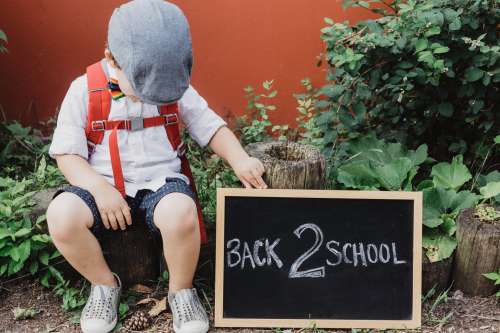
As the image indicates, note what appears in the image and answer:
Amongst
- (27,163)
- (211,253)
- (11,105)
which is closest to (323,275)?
(211,253)

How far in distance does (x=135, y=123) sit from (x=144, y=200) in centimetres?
30

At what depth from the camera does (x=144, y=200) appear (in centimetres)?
262

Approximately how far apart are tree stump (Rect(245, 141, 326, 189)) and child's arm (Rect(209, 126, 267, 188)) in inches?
1.5

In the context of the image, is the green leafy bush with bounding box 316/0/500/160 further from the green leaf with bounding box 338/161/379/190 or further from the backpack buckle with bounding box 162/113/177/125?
the backpack buckle with bounding box 162/113/177/125

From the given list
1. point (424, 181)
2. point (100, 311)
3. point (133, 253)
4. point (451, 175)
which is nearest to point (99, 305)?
point (100, 311)

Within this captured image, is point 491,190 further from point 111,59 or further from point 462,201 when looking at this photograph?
point 111,59

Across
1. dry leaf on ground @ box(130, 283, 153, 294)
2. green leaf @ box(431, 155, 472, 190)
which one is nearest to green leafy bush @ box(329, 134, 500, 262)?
green leaf @ box(431, 155, 472, 190)

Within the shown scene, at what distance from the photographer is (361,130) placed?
3.41 meters

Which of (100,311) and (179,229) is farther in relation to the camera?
(100,311)

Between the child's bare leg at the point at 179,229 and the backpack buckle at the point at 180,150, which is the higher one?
the backpack buckle at the point at 180,150

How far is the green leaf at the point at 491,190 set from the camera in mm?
2855

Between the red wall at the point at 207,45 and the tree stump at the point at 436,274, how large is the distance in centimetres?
143

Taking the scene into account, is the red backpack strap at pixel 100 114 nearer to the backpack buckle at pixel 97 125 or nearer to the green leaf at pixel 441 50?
the backpack buckle at pixel 97 125

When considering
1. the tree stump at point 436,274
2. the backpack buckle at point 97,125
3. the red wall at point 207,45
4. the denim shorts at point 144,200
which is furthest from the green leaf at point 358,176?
the backpack buckle at point 97,125
